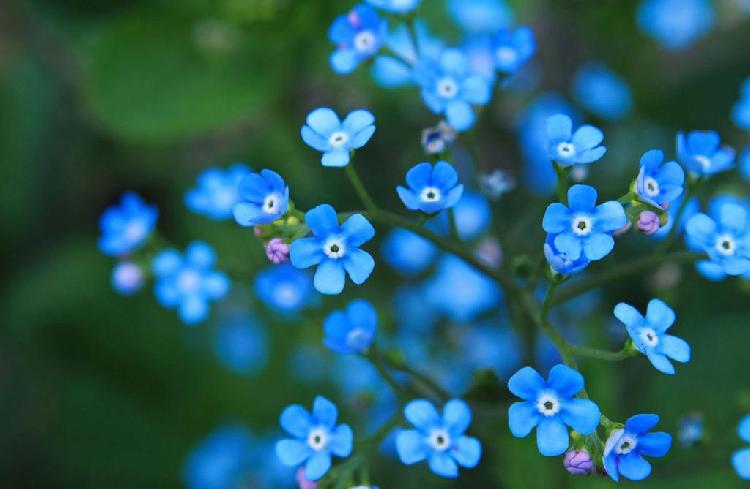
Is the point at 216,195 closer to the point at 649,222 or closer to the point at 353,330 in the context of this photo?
the point at 353,330

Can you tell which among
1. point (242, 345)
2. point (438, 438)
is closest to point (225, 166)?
point (242, 345)

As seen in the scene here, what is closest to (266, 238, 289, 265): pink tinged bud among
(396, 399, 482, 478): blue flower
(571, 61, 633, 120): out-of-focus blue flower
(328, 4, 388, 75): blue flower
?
(396, 399, 482, 478): blue flower

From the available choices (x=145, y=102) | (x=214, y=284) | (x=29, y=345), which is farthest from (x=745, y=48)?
(x=29, y=345)

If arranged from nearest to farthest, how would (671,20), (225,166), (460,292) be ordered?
(460,292)
(225,166)
(671,20)

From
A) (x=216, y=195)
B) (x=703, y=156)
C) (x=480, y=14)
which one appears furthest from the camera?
(x=480, y=14)

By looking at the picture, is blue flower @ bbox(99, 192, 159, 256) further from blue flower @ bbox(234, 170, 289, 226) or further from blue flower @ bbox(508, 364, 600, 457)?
blue flower @ bbox(508, 364, 600, 457)

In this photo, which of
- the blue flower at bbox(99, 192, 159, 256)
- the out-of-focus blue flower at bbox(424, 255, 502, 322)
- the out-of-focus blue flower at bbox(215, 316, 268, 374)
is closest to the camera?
the blue flower at bbox(99, 192, 159, 256)
